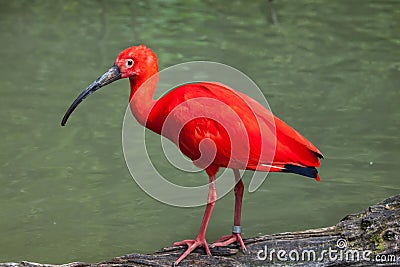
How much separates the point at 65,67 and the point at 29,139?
2.08m

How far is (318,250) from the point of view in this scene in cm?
397

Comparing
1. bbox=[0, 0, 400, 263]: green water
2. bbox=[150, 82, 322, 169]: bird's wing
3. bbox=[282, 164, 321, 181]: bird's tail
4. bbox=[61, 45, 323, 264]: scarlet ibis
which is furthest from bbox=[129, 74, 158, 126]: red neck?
bbox=[0, 0, 400, 263]: green water

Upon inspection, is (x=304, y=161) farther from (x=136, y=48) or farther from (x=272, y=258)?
(x=136, y=48)

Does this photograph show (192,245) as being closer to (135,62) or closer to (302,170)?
(302,170)

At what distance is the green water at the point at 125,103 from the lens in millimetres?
5863

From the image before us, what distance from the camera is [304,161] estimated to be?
3949 mm

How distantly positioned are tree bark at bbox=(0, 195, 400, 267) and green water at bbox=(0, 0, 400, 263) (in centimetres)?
151

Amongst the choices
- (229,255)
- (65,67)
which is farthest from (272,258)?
(65,67)

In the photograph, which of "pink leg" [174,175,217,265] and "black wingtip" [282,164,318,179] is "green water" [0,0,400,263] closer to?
"pink leg" [174,175,217,265]

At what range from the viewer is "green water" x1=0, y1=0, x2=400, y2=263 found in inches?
231

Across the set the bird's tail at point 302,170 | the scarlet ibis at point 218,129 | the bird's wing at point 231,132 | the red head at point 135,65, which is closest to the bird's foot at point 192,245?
the scarlet ibis at point 218,129

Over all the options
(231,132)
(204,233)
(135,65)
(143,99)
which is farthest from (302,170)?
(135,65)

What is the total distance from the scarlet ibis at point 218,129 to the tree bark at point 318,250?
58mm

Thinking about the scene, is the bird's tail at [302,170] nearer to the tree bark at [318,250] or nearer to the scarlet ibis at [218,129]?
the scarlet ibis at [218,129]
